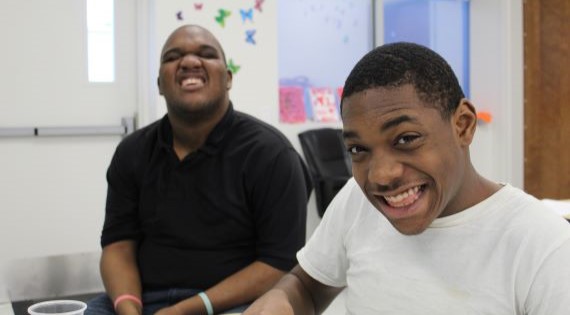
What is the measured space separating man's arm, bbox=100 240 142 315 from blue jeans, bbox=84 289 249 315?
3 centimetres

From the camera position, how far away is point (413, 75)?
0.91 meters

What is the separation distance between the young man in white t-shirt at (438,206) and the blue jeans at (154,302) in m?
0.84

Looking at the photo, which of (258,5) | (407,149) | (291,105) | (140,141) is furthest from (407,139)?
(291,105)

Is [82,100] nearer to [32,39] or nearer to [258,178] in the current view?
[32,39]

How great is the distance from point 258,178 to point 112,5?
6.45 feet

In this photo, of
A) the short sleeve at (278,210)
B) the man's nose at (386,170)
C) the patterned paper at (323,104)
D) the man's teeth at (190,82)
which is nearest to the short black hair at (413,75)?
the man's nose at (386,170)

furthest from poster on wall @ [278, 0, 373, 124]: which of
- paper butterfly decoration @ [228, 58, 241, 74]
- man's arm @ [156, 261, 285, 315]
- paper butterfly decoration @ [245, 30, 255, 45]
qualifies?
man's arm @ [156, 261, 285, 315]

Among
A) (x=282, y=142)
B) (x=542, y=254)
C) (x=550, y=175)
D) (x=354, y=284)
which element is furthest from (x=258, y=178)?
(x=550, y=175)

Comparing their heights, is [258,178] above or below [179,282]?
above

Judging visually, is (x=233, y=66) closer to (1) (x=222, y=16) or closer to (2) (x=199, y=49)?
(1) (x=222, y=16)

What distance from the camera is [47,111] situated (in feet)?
10.4

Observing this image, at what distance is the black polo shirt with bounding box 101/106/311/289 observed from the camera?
5.81 feet

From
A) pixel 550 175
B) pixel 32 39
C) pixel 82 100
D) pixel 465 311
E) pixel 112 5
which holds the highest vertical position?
pixel 112 5

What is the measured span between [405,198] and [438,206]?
0.18 ft
